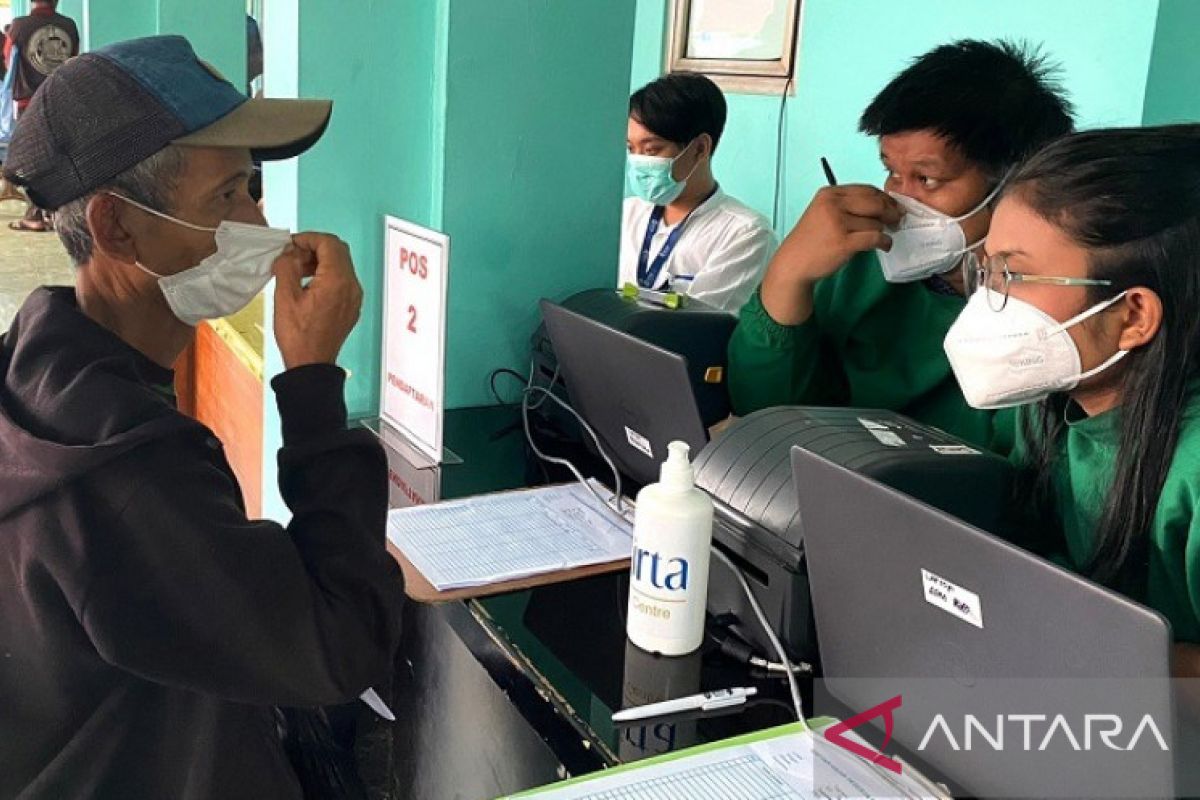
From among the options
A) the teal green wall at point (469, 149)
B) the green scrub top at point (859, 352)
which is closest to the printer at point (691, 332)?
the green scrub top at point (859, 352)

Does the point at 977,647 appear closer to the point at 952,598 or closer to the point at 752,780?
the point at 952,598

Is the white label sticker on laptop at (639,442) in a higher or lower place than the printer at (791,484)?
lower

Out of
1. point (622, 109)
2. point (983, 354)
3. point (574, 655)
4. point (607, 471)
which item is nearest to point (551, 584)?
point (574, 655)

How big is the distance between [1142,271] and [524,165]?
3.17ft

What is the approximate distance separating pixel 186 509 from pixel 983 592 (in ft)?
1.86

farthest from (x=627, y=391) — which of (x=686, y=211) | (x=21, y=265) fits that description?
(x=21, y=265)

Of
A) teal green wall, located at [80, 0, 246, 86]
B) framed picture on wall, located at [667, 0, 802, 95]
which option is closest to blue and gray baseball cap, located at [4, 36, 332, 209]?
framed picture on wall, located at [667, 0, 802, 95]

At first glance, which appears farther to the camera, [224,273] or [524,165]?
[524,165]

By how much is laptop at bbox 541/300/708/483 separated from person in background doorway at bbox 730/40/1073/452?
0.24m

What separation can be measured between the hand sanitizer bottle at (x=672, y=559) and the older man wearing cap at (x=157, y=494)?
227mm

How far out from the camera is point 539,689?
3.13ft

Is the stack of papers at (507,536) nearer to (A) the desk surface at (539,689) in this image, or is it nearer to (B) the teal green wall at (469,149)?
(A) the desk surface at (539,689)

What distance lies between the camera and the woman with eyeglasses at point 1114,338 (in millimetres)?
933

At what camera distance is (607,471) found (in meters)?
1.50
